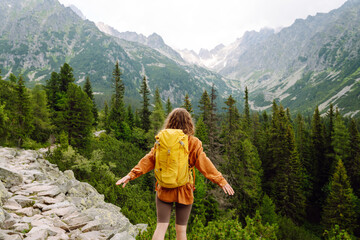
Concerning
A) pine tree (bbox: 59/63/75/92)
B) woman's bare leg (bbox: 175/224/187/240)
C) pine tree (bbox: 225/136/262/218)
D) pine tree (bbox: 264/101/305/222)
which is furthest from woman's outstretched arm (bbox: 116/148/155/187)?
pine tree (bbox: 264/101/305/222)

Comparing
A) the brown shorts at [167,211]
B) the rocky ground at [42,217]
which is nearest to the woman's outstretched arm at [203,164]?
the brown shorts at [167,211]

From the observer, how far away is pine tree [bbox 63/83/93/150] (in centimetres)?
2309

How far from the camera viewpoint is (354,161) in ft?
122

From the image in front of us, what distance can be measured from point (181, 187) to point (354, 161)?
152ft

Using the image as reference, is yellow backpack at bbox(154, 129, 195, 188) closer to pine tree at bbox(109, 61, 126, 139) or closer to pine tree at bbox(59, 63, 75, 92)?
pine tree at bbox(59, 63, 75, 92)

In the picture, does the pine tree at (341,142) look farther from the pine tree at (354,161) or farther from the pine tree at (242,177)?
the pine tree at (242,177)

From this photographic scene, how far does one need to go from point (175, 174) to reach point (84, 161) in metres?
18.6

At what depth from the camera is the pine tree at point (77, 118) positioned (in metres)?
23.1

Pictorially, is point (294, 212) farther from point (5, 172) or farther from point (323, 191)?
point (5, 172)

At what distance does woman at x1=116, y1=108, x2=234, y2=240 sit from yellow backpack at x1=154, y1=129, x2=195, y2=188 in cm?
19

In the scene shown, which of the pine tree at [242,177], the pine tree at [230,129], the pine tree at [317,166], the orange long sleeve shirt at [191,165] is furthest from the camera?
the pine tree at [317,166]

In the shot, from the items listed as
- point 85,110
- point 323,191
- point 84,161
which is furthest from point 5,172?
point 323,191

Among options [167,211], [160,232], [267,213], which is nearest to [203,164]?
[167,211]

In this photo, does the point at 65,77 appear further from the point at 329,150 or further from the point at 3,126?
the point at 329,150
